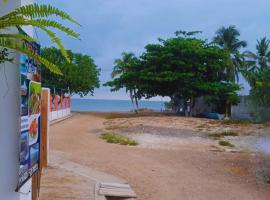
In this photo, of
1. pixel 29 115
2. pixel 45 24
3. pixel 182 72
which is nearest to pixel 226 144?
pixel 29 115

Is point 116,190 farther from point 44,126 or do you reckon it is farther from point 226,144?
point 226,144

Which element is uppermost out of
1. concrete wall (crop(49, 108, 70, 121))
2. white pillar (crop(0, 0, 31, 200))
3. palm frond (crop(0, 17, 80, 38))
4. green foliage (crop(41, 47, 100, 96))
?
green foliage (crop(41, 47, 100, 96))

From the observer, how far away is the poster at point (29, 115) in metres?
4.30

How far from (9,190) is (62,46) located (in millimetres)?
1550

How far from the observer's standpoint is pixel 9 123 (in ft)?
13.6

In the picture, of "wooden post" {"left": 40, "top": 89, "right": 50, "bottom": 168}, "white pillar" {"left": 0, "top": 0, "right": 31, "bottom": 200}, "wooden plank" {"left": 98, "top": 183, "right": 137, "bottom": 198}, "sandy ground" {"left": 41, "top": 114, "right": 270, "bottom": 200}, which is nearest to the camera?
"white pillar" {"left": 0, "top": 0, "right": 31, "bottom": 200}

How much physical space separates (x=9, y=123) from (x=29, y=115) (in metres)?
0.42

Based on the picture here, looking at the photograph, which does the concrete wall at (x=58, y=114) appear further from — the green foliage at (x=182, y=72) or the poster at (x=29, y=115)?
the poster at (x=29, y=115)

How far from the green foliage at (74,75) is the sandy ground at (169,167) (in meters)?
24.1

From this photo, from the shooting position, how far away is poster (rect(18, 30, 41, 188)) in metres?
4.30

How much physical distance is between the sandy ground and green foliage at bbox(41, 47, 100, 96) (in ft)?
79.1

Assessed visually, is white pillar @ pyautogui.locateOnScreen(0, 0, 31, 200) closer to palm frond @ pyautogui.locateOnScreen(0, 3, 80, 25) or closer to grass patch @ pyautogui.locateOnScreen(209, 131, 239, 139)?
palm frond @ pyautogui.locateOnScreen(0, 3, 80, 25)

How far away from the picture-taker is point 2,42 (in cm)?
321

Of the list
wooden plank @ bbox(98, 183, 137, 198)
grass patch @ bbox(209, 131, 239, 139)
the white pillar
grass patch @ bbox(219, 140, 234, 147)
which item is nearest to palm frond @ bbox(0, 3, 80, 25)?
the white pillar
